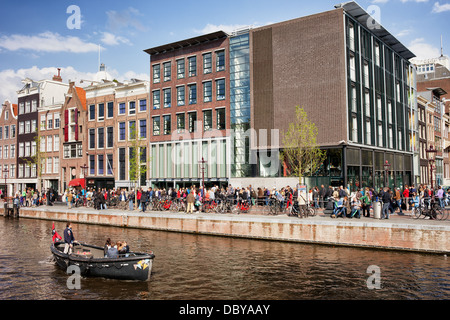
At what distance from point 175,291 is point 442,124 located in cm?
6598

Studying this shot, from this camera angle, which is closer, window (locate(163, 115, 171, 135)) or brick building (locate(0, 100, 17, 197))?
window (locate(163, 115, 171, 135))

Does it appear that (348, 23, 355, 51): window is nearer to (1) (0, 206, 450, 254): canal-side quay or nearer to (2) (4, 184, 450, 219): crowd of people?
(2) (4, 184, 450, 219): crowd of people

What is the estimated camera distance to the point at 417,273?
1617 centimetres

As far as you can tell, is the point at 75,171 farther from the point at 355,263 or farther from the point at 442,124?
the point at 442,124

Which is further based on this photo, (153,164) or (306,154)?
(153,164)

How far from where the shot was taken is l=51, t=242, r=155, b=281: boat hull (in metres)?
15.6

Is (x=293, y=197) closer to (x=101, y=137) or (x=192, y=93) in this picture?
(x=192, y=93)

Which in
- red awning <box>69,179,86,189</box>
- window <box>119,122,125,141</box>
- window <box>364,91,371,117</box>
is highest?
window <box>364,91,371,117</box>

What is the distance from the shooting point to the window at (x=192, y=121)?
146 feet

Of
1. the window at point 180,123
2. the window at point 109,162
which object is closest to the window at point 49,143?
the window at point 109,162

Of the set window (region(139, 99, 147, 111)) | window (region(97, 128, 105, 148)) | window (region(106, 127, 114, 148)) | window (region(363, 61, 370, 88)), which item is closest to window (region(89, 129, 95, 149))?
window (region(97, 128, 105, 148))

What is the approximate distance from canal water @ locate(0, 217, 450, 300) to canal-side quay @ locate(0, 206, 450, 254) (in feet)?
2.08
